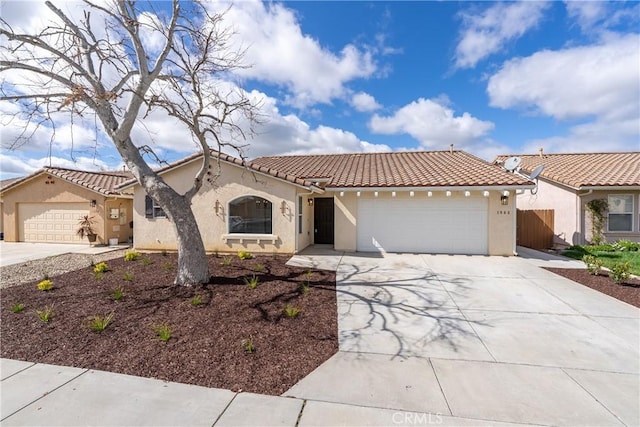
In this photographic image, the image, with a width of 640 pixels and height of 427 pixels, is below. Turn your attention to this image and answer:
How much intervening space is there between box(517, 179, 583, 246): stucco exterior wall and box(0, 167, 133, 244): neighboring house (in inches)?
904

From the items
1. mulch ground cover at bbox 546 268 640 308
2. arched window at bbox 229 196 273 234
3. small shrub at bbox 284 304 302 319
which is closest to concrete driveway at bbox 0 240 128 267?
arched window at bbox 229 196 273 234

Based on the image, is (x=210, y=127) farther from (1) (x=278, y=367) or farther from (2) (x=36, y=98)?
(1) (x=278, y=367)

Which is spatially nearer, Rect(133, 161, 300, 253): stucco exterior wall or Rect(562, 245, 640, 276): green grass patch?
Rect(562, 245, 640, 276): green grass patch

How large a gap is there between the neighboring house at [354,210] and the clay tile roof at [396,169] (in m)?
0.07

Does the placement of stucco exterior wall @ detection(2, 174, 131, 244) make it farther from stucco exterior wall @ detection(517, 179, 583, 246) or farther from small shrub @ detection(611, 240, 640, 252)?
small shrub @ detection(611, 240, 640, 252)

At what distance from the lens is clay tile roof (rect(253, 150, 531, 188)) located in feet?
38.7

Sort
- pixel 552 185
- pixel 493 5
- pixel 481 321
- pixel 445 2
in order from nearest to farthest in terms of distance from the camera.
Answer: pixel 481 321 → pixel 493 5 → pixel 445 2 → pixel 552 185

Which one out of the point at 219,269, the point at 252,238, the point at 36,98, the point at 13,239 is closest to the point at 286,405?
the point at 219,269

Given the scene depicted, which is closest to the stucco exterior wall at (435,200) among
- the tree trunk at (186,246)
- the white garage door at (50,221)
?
the tree trunk at (186,246)

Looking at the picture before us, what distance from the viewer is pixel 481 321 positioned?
5500 millimetres

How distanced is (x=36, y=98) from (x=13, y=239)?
15.1m

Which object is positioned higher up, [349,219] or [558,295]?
[349,219]

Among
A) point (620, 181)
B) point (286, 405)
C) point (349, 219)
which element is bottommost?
point (286, 405)

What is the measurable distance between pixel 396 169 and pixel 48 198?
18.7 meters
